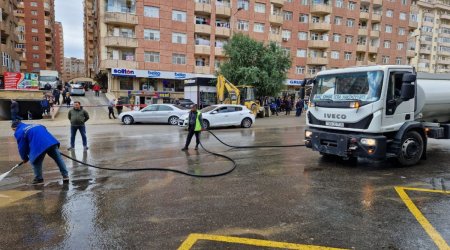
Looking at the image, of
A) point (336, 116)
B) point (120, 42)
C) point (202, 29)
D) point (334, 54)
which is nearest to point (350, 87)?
point (336, 116)

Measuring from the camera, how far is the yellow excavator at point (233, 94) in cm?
2367

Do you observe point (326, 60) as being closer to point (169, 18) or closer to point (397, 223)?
point (169, 18)

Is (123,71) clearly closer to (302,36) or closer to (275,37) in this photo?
(275,37)

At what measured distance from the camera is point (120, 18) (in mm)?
37125

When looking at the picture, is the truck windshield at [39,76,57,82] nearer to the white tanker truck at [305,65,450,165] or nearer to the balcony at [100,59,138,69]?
the balcony at [100,59,138,69]

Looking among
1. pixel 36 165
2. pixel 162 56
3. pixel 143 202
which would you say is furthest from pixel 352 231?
pixel 162 56

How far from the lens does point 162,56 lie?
39906 mm

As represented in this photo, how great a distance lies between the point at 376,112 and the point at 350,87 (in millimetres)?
893

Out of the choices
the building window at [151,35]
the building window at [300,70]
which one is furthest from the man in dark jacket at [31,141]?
the building window at [300,70]

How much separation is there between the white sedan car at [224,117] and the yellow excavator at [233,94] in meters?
4.84

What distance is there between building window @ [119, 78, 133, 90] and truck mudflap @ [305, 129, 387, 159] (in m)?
34.3

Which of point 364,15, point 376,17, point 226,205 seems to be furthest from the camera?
point 376,17

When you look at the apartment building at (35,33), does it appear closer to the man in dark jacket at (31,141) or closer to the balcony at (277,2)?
the balcony at (277,2)

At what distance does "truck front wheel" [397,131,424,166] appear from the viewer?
785 cm
